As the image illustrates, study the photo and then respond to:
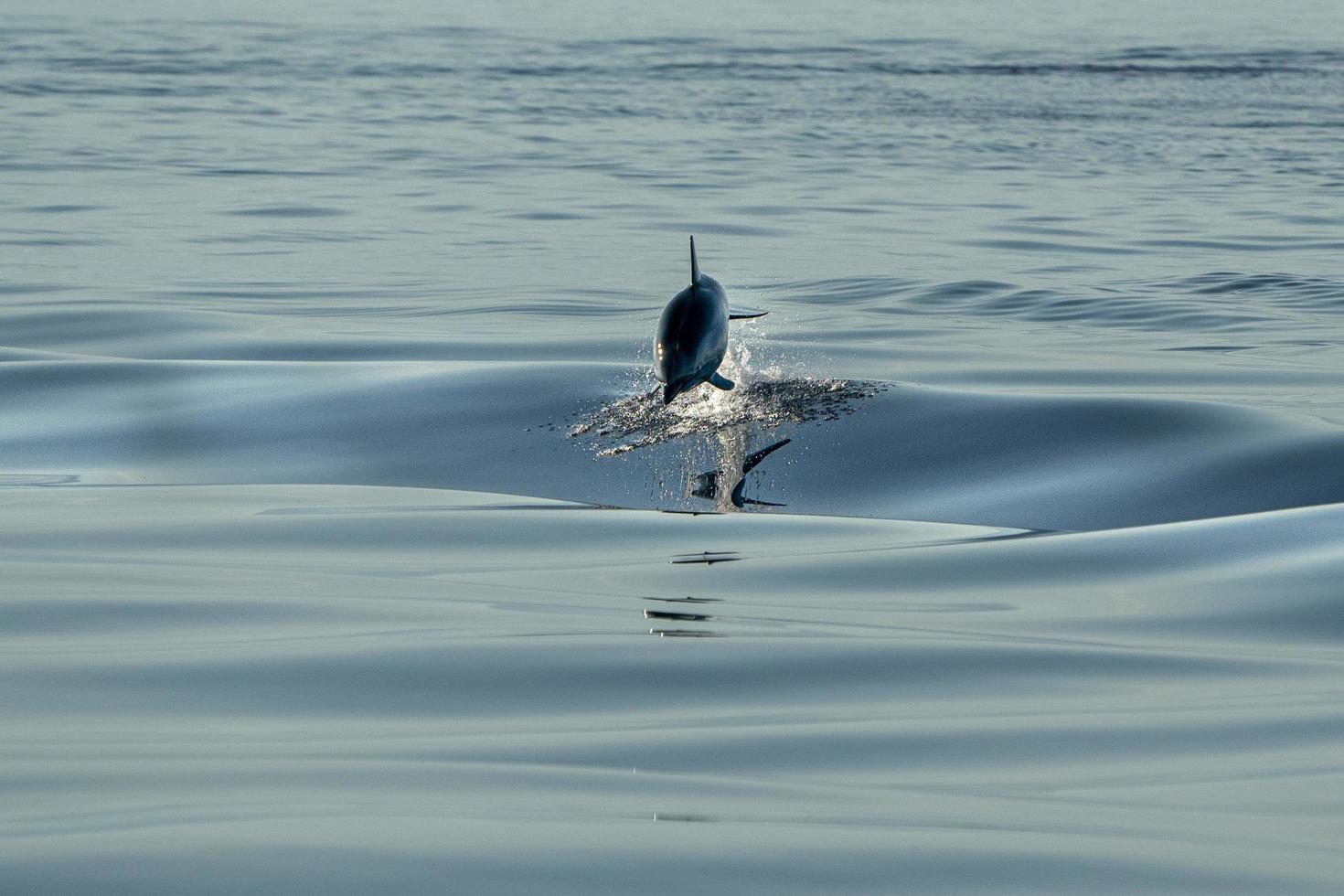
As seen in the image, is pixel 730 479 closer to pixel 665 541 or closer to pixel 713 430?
pixel 713 430

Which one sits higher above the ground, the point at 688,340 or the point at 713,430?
the point at 688,340

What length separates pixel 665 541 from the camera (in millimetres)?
5789

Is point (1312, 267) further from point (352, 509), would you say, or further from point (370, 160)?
point (370, 160)

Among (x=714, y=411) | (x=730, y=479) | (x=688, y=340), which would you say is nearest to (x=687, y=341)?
(x=688, y=340)

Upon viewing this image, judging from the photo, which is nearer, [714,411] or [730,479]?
[730,479]

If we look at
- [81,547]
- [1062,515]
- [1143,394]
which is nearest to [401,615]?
[81,547]

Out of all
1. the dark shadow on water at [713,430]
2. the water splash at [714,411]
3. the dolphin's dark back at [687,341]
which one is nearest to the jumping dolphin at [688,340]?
the dolphin's dark back at [687,341]

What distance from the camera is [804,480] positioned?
285 inches

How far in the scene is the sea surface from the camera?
277cm

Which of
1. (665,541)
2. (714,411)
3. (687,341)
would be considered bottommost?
(714,411)

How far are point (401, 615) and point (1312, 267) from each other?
11.7 meters

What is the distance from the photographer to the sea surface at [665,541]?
9.09ft

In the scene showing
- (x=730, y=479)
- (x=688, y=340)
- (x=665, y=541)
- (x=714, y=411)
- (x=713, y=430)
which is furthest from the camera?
(x=714, y=411)

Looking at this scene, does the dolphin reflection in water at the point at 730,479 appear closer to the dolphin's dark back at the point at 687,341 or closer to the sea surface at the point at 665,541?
the sea surface at the point at 665,541
